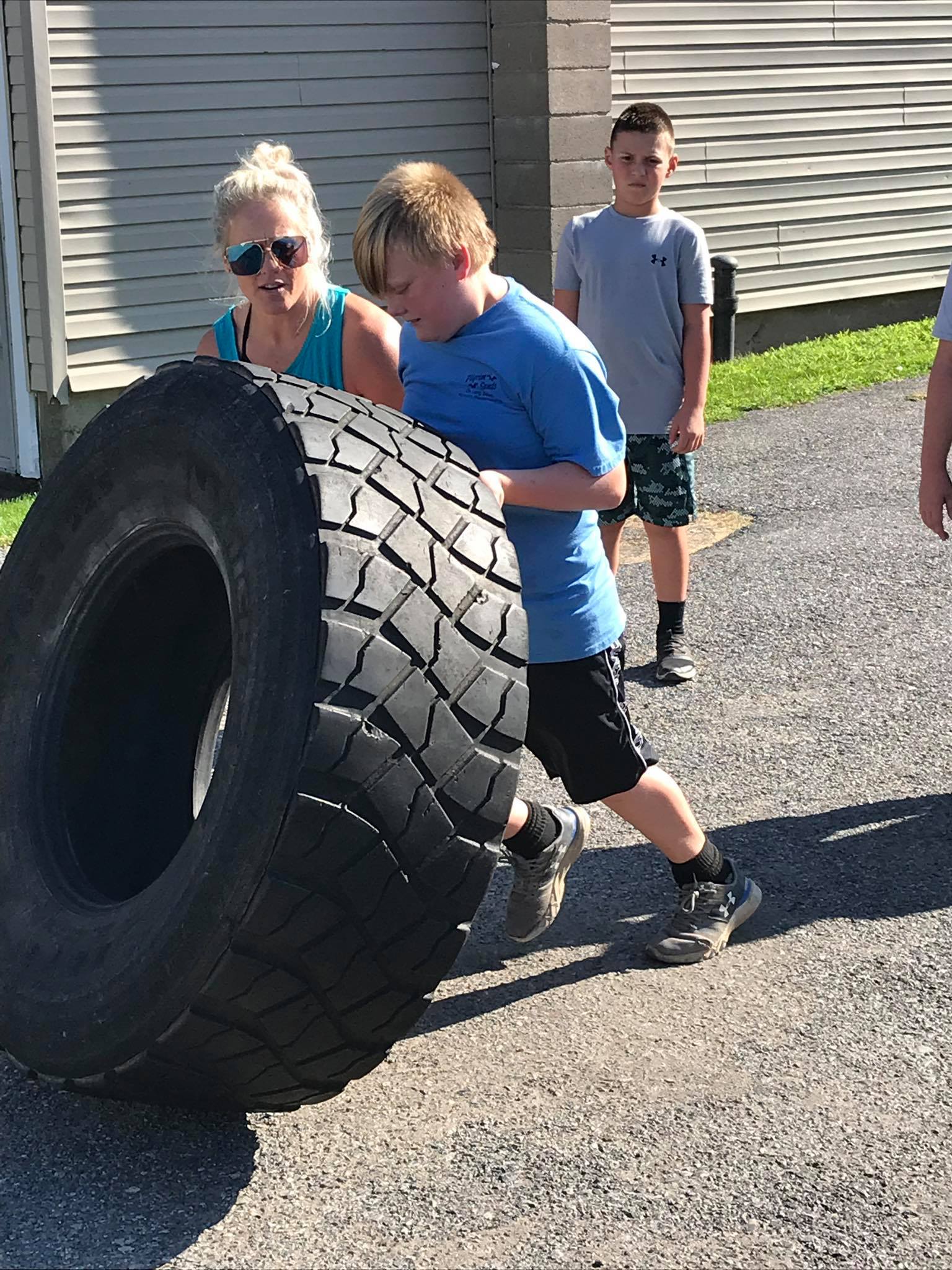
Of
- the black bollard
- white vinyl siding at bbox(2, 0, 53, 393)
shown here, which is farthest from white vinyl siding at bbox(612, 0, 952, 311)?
white vinyl siding at bbox(2, 0, 53, 393)

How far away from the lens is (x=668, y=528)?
5.34 metres

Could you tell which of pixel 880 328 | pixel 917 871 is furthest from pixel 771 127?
pixel 917 871

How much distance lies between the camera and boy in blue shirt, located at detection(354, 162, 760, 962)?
300 centimetres

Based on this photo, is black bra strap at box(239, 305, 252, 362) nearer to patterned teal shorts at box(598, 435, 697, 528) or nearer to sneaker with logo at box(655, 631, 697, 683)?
patterned teal shorts at box(598, 435, 697, 528)

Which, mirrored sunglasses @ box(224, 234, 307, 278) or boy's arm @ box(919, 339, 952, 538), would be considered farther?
boy's arm @ box(919, 339, 952, 538)

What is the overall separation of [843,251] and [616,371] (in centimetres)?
721

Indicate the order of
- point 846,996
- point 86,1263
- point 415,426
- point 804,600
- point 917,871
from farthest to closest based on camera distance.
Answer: point 804,600 < point 917,871 < point 846,996 < point 415,426 < point 86,1263

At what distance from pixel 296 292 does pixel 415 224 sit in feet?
2.40

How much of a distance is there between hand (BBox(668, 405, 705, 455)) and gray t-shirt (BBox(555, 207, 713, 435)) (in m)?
0.10

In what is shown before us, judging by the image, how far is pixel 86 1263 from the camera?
100 inches

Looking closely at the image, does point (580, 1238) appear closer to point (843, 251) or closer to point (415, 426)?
point (415, 426)

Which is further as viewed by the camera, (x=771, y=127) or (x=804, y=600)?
(x=771, y=127)

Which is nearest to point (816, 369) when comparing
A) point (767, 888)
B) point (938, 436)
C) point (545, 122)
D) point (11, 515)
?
point (545, 122)

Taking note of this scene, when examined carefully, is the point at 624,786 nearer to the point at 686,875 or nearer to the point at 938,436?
the point at 686,875
